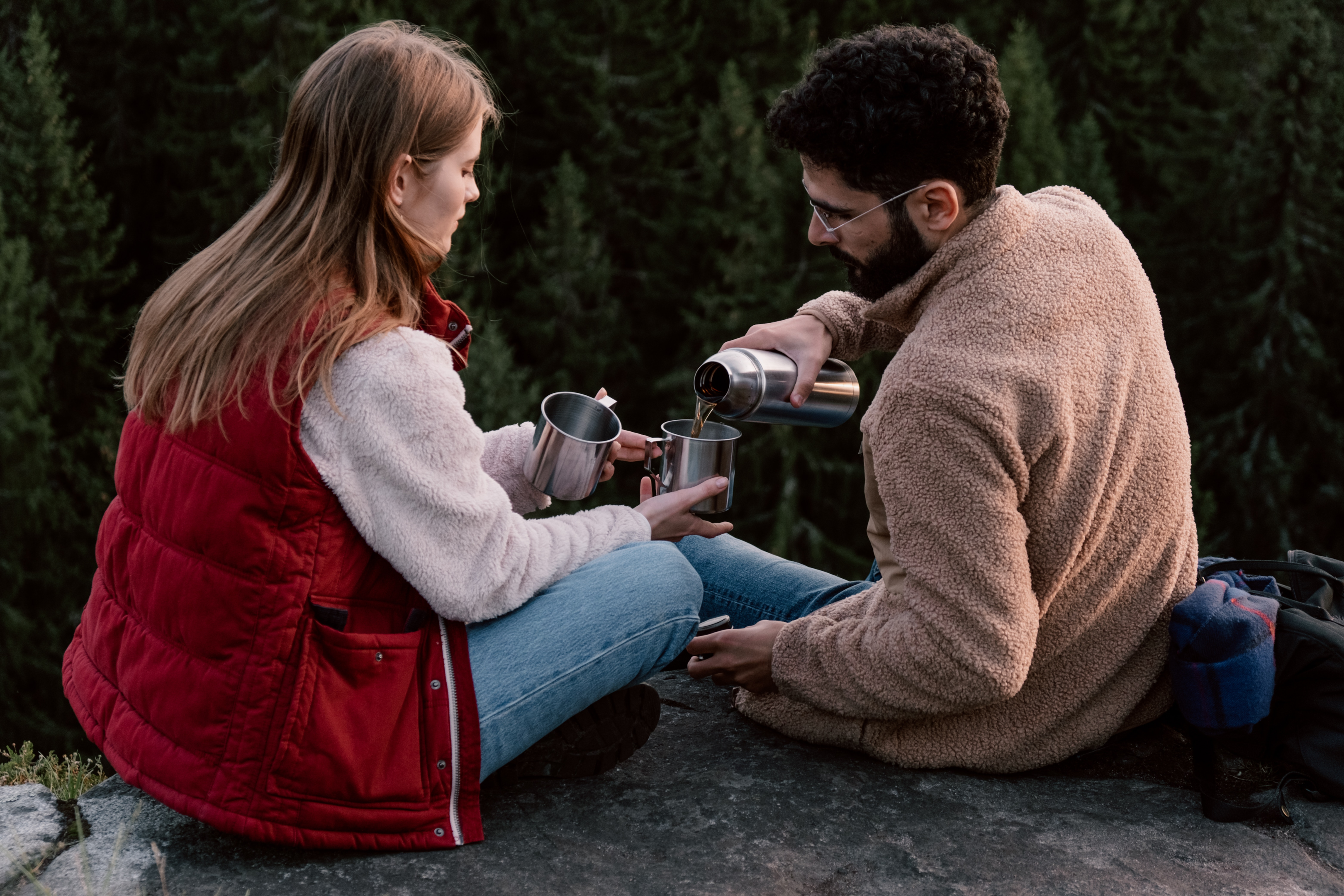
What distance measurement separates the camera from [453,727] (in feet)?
6.44

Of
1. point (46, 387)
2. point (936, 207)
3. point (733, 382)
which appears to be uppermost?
point (936, 207)

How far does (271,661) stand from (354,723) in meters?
0.17

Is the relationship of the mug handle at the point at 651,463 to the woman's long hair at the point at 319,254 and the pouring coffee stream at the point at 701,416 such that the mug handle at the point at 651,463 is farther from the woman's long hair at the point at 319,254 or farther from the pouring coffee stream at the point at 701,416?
the woman's long hair at the point at 319,254

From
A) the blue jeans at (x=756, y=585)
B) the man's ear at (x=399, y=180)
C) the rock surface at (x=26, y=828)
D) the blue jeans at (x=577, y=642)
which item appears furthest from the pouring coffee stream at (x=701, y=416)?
the rock surface at (x=26, y=828)

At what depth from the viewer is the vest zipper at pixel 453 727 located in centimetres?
197

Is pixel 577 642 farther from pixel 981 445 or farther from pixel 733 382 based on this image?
pixel 981 445

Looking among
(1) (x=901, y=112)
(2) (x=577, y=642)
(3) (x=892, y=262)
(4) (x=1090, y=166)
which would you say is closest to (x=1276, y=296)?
(4) (x=1090, y=166)

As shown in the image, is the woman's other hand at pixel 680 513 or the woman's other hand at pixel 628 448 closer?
the woman's other hand at pixel 680 513

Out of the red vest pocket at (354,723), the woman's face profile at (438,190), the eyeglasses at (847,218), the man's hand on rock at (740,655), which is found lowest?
the man's hand on rock at (740,655)

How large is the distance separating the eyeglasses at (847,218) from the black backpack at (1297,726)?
930 mm

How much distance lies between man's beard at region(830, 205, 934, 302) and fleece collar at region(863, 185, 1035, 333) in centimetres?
3

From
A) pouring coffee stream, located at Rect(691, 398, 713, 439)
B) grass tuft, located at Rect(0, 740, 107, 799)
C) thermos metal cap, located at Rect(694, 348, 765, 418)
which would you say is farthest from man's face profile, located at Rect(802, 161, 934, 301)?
grass tuft, located at Rect(0, 740, 107, 799)

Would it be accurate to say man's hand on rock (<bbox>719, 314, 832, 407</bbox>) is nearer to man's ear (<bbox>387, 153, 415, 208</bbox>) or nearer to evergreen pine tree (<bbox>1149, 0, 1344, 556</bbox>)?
man's ear (<bbox>387, 153, 415, 208</bbox>)

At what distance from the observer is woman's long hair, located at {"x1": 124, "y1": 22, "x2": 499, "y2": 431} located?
1841mm
